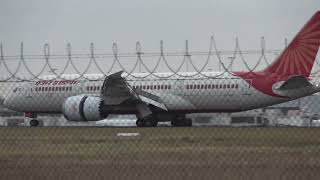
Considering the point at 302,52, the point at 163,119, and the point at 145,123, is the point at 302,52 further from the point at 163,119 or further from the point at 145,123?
the point at 163,119

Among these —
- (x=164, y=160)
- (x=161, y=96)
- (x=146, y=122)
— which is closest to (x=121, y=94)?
(x=146, y=122)

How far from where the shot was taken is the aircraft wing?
4300 centimetres

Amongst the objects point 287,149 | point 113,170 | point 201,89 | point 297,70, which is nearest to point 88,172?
point 113,170

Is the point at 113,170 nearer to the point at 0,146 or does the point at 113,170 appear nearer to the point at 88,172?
the point at 88,172

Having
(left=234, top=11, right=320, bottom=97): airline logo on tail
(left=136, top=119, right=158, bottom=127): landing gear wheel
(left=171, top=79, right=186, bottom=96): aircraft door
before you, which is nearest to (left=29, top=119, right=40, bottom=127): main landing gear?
(left=136, top=119, right=158, bottom=127): landing gear wheel

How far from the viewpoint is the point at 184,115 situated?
45906 mm

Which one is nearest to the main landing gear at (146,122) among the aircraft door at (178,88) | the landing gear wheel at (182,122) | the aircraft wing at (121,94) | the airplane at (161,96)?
the airplane at (161,96)

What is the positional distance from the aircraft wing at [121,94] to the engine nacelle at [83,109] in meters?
0.94

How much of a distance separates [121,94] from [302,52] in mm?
16039

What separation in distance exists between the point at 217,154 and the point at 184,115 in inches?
1078

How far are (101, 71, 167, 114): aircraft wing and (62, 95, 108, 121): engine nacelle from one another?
94 centimetres

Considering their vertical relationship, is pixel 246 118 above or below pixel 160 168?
below

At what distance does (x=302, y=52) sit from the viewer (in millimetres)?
30656

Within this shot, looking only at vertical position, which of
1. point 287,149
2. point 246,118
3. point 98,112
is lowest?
point 246,118
